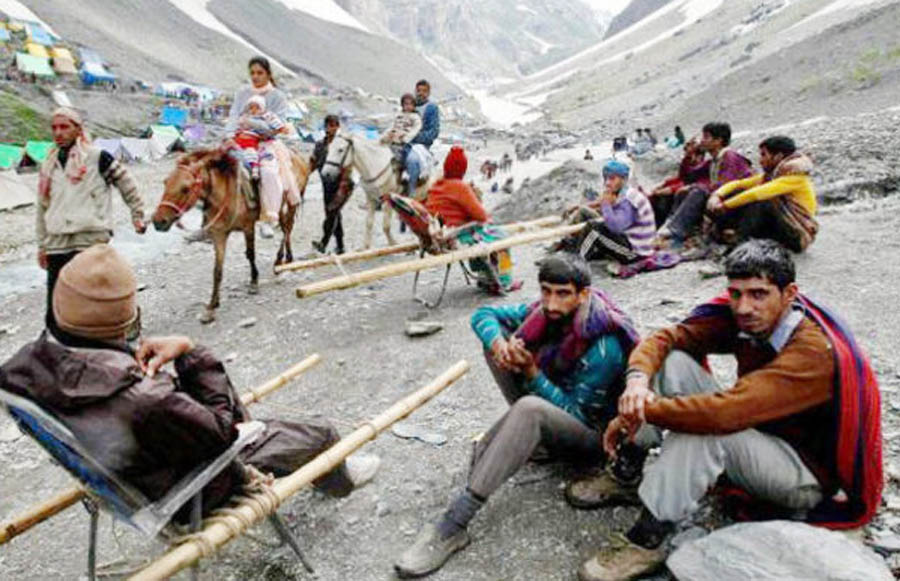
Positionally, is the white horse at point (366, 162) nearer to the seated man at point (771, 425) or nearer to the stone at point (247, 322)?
the stone at point (247, 322)

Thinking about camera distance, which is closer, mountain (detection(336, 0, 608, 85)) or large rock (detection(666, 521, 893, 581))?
large rock (detection(666, 521, 893, 581))

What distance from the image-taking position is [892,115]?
13789mm

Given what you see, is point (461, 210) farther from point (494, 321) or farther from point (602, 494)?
point (602, 494)

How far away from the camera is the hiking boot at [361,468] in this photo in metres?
3.94

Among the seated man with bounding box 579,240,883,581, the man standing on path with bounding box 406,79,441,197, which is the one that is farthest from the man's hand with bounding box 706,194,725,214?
the seated man with bounding box 579,240,883,581

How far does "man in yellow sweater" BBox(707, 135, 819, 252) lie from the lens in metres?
6.78

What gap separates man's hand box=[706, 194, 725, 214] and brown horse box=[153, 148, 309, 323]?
542 cm

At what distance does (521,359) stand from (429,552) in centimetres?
107

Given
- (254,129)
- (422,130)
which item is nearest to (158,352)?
(254,129)

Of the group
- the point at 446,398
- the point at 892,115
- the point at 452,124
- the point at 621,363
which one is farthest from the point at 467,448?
the point at 452,124

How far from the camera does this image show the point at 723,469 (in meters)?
2.82

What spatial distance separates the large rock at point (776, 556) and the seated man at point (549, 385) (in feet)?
2.82

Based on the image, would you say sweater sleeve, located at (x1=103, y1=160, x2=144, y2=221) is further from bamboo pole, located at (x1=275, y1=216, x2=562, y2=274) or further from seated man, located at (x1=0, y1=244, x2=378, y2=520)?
seated man, located at (x1=0, y1=244, x2=378, y2=520)

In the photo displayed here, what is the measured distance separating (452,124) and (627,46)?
5612 centimetres
